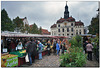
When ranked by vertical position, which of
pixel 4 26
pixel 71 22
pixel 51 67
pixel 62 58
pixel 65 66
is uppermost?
pixel 71 22

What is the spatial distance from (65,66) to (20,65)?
2.85 metres

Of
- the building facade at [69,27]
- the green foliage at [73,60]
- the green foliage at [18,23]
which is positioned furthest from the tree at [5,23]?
the building facade at [69,27]

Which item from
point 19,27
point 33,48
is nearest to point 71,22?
point 19,27

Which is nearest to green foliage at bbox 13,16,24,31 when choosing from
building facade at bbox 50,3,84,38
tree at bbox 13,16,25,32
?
tree at bbox 13,16,25,32

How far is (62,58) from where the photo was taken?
127 inches

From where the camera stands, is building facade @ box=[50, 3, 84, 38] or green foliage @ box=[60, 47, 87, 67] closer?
green foliage @ box=[60, 47, 87, 67]

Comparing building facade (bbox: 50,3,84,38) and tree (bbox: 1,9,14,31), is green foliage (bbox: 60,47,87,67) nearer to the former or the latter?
tree (bbox: 1,9,14,31)

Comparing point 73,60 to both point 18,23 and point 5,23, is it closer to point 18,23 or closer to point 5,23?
point 5,23

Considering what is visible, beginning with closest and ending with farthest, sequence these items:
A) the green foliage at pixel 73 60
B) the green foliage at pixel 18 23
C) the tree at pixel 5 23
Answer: the green foliage at pixel 73 60 < the tree at pixel 5 23 < the green foliage at pixel 18 23

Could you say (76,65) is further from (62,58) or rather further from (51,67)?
(51,67)

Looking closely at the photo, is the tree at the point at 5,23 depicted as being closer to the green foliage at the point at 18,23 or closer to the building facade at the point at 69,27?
the green foliage at the point at 18,23

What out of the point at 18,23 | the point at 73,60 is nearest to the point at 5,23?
the point at 18,23

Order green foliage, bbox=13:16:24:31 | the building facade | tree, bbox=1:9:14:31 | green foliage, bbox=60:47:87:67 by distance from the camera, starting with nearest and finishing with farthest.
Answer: green foliage, bbox=60:47:87:67
tree, bbox=1:9:14:31
green foliage, bbox=13:16:24:31
the building facade

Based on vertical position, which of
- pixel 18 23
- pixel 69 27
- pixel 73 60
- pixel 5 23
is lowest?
pixel 73 60
